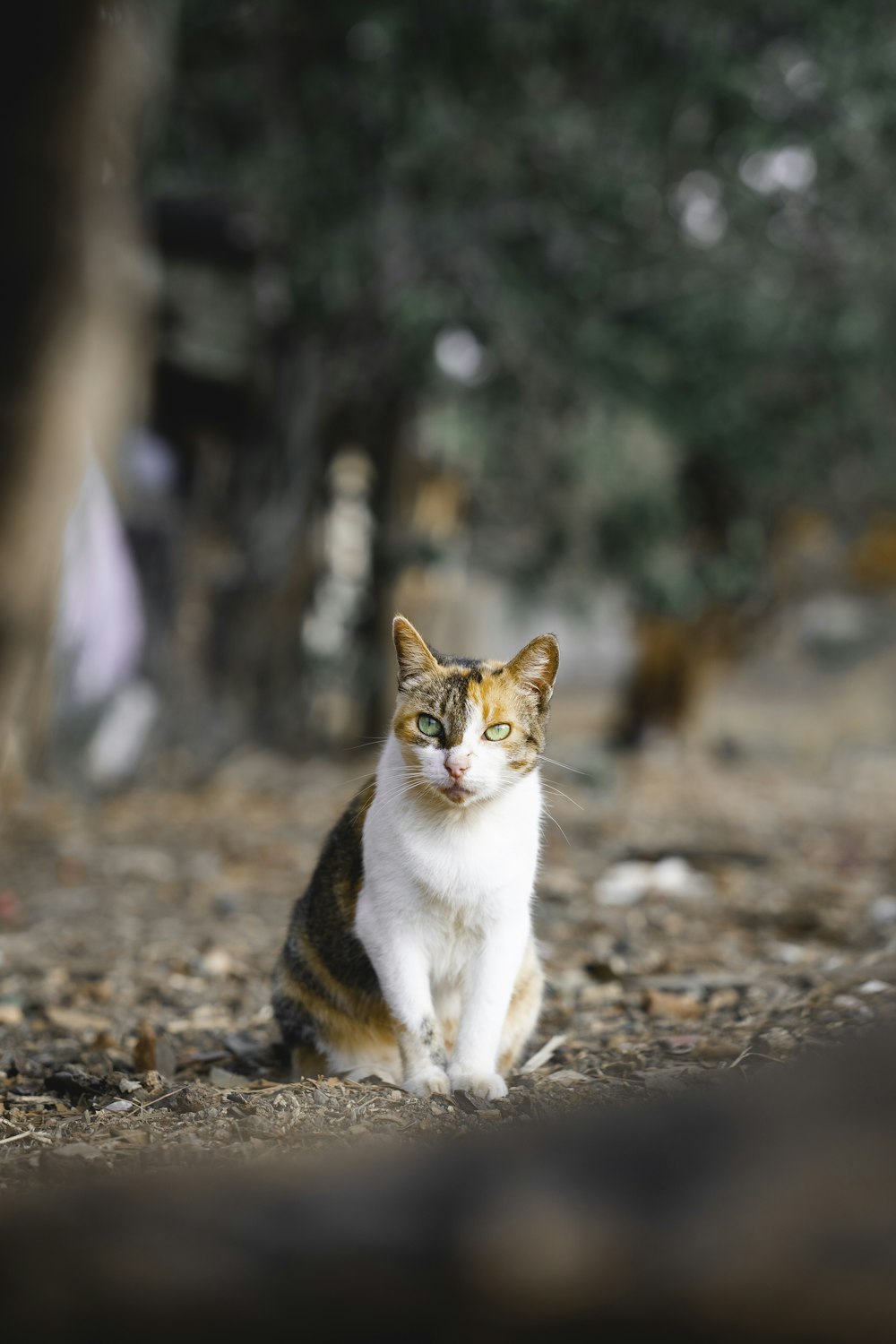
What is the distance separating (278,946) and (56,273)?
324 cm

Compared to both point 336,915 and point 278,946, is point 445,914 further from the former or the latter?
point 278,946

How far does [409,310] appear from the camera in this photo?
883cm

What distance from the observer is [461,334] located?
32.9 feet

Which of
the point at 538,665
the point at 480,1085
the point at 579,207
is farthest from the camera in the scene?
the point at 579,207

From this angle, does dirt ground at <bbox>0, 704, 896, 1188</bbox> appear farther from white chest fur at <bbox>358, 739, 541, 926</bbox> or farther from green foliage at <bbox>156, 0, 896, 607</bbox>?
green foliage at <bbox>156, 0, 896, 607</bbox>

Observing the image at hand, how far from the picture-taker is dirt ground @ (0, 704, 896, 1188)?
2779 millimetres

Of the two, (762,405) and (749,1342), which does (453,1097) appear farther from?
(762,405)

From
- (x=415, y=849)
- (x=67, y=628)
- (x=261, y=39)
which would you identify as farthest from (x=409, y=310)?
(x=415, y=849)

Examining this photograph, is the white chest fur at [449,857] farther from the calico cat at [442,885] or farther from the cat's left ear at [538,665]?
the cat's left ear at [538,665]

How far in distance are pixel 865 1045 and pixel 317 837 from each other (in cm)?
607

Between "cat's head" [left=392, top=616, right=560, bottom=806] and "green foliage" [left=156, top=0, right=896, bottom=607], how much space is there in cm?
628

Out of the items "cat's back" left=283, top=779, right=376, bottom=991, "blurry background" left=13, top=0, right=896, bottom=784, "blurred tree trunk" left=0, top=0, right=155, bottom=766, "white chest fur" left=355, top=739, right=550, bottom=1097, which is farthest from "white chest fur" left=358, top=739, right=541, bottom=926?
"blurry background" left=13, top=0, right=896, bottom=784

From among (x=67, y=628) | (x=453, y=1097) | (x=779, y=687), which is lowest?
(x=453, y=1097)

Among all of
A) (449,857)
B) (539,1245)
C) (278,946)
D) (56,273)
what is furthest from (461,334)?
(539,1245)
